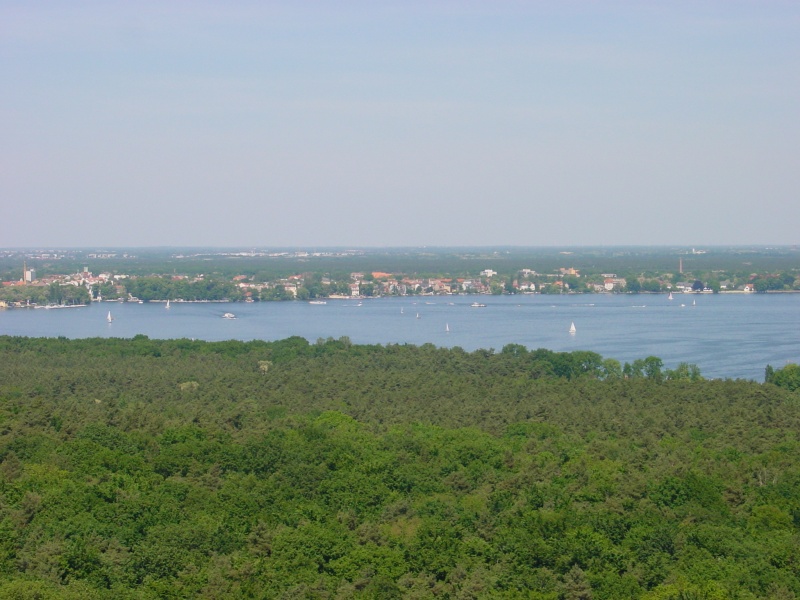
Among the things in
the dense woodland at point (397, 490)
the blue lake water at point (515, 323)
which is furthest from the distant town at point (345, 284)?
the dense woodland at point (397, 490)

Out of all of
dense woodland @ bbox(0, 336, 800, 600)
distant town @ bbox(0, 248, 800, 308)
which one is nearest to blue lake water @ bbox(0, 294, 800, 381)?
distant town @ bbox(0, 248, 800, 308)

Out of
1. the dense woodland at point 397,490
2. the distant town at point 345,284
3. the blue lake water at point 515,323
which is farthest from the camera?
the distant town at point 345,284

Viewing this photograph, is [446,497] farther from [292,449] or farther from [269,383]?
[269,383]

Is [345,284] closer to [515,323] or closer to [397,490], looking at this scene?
[515,323]

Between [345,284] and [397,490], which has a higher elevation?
[345,284]

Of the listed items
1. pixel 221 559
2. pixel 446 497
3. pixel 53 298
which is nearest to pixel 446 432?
pixel 446 497

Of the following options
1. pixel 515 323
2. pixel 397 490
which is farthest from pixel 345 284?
pixel 397 490

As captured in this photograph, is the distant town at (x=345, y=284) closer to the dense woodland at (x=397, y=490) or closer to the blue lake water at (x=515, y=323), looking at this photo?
the blue lake water at (x=515, y=323)
